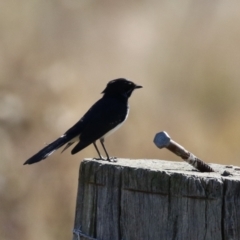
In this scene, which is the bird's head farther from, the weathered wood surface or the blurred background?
the weathered wood surface

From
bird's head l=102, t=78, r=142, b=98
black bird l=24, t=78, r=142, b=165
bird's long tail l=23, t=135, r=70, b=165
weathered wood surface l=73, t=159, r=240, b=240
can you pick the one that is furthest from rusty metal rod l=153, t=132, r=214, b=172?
bird's head l=102, t=78, r=142, b=98

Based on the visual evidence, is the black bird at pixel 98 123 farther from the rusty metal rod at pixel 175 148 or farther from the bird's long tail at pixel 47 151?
the rusty metal rod at pixel 175 148

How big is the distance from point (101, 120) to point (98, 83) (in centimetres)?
329

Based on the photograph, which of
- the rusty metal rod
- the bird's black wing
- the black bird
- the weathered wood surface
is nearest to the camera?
the weathered wood surface

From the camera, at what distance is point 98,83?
9.98 meters

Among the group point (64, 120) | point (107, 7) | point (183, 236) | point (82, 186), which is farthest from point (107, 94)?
point (107, 7)

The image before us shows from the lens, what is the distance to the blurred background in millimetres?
8562

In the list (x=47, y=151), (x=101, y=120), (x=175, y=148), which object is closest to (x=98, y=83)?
(x=101, y=120)

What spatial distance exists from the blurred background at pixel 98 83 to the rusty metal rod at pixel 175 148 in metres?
4.07

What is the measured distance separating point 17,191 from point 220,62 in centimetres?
407

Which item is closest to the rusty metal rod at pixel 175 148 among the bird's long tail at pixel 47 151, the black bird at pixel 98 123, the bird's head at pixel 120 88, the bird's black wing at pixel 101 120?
the bird's long tail at pixel 47 151

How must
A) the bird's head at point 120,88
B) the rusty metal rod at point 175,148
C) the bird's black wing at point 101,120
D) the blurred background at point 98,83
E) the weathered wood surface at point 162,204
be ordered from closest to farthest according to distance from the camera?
the weathered wood surface at point 162,204 → the rusty metal rod at point 175,148 → the bird's black wing at point 101,120 → the bird's head at point 120,88 → the blurred background at point 98,83

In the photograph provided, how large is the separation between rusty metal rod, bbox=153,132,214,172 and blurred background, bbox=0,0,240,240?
13.3 ft

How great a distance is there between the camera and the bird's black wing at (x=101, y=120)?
655 centimetres
